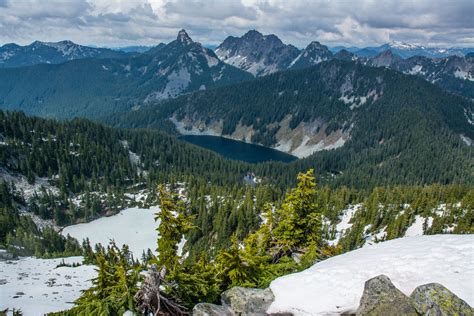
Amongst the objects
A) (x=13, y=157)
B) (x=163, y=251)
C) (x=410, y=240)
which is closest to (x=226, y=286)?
(x=163, y=251)

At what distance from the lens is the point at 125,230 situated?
→ 110750mm

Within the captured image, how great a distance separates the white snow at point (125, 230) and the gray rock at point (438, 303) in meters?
93.8

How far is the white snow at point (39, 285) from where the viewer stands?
1437 inches

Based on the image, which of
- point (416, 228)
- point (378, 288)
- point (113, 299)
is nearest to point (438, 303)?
point (378, 288)

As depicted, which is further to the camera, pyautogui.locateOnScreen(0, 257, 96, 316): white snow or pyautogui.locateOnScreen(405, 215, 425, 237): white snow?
pyautogui.locateOnScreen(405, 215, 425, 237): white snow

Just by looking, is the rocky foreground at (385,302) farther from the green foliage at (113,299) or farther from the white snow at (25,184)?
the white snow at (25,184)

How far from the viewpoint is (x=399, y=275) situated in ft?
48.2

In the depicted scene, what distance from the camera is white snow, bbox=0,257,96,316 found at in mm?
36500

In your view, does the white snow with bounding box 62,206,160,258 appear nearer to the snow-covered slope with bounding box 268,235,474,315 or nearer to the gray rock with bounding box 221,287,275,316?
the gray rock with bounding box 221,287,275,316

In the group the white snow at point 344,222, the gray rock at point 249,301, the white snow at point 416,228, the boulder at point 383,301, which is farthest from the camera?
the white snow at point 344,222

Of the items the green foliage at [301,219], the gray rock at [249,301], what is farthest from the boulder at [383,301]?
the green foliage at [301,219]

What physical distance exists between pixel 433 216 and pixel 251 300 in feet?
282

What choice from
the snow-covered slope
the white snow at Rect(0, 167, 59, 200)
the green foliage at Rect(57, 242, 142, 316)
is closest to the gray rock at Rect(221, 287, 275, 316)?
the snow-covered slope

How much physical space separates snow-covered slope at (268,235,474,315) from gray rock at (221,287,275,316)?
1.17 ft
